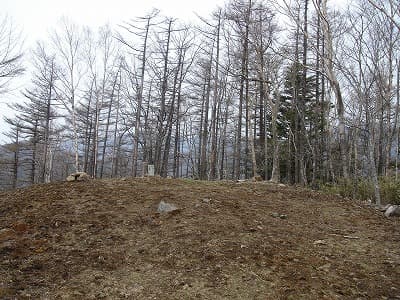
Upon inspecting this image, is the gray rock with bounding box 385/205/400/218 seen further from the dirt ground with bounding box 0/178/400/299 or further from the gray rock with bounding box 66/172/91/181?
the gray rock with bounding box 66/172/91/181

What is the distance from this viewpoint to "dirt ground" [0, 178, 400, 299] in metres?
3.82

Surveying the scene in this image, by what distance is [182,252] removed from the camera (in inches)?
188

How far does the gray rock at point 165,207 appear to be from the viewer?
6.31 meters

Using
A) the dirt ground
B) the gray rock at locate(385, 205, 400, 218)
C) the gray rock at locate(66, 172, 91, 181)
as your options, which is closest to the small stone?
the dirt ground

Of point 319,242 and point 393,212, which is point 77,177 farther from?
point 393,212

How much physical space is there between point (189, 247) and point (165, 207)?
63.6 inches

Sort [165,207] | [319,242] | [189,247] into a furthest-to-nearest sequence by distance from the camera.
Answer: [165,207], [319,242], [189,247]

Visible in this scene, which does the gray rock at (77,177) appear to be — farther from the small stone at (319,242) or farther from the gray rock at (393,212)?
the gray rock at (393,212)

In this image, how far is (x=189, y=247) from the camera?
4.90 m

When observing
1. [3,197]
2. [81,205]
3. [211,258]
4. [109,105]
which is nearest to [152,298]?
[211,258]

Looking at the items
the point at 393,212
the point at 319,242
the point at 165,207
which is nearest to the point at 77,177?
the point at 165,207

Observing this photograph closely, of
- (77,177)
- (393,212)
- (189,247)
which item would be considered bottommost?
(189,247)

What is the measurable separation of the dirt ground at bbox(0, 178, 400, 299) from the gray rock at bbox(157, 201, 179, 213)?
0.13m

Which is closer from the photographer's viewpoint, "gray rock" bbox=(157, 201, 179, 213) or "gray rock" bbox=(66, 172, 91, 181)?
"gray rock" bbox=(157, 201, 179, 213)
